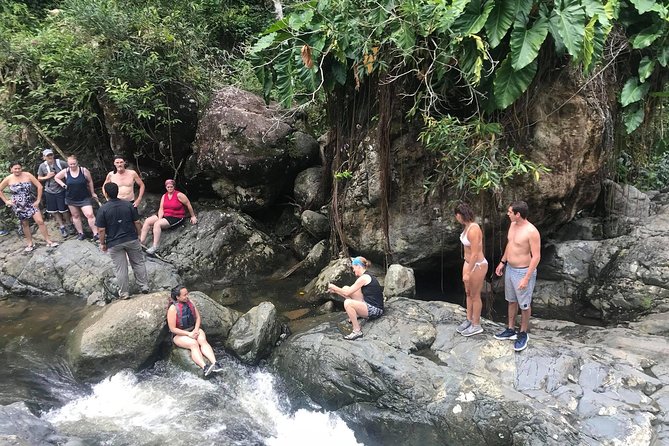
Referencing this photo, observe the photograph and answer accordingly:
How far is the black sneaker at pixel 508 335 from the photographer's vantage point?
5.37 meters

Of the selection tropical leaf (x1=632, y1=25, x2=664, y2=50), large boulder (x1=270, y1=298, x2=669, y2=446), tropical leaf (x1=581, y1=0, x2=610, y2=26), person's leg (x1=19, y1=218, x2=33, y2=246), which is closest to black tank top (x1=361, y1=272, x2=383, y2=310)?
large boulder (x1=270, y1=298, x2=669, y2=446)

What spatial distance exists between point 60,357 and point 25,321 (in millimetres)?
1691

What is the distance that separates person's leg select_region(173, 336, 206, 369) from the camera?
19.3 ft

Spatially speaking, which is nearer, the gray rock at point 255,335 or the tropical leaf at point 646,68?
the gray rock at point 255,335

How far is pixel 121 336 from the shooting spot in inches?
236

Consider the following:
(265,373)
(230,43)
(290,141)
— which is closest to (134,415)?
(265,373)

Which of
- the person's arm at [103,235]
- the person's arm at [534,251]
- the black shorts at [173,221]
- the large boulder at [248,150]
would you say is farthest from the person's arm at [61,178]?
the person's arm at [534,251]

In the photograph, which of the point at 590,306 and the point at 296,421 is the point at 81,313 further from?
the point at 590,306

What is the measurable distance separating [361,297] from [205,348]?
7.06 feet

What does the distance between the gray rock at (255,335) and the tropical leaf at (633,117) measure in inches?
233

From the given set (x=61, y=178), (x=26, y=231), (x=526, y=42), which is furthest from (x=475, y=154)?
(x=26, y=231)

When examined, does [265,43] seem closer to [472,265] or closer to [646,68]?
[472,265]

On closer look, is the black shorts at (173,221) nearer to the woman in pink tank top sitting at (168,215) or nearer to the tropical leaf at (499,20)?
the woman in pink tank top sitting at (168,215)

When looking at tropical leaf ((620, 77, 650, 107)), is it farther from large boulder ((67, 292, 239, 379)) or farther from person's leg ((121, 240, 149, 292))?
person's leg ((121, 240, 149, 292))
